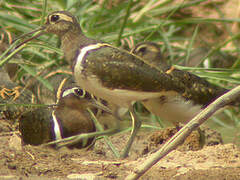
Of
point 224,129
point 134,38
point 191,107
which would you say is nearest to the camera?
→ point 191,107

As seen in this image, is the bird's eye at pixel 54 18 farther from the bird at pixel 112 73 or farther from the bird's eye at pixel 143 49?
the bird's eye at pixel 143 49

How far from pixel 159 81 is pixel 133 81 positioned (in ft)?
0.51

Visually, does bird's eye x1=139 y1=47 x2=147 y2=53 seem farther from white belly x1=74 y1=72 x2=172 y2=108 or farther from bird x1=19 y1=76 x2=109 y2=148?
white belly x1=74 y1=72 x2=172 y2=108

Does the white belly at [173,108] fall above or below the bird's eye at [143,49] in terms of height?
below

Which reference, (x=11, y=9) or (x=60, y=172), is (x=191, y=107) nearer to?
(x=60, y=172)

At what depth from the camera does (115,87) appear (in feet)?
6.92

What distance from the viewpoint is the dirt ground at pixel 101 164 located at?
6.32 ft

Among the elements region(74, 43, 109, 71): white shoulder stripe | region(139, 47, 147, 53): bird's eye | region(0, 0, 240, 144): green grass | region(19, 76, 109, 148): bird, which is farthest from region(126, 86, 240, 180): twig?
region(0, 0, 240, 144): green grass

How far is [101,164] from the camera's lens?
2133mm

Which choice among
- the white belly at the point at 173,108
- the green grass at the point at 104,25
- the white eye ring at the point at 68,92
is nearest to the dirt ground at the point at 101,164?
the white belly at the point at 173,108

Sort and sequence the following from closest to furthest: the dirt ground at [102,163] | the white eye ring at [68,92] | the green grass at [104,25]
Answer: the dirt ground at [102,163] → the white eye ring at [68,92] → the green grass at [104,25]

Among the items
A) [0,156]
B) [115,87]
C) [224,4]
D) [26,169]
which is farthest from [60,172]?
[224,4]

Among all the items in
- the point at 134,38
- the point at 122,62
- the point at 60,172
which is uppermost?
the point at 134,38

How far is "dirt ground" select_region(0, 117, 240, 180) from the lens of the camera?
193 cm
